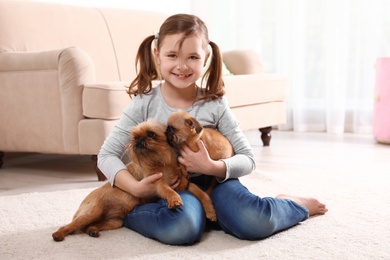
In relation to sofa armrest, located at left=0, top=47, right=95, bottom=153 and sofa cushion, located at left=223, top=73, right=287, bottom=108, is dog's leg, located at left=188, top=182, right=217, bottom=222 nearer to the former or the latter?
sofa armrest, located at left=0, top=47, right=95, bottom=153

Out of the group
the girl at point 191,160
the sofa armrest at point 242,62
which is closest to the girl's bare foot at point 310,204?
the girl at point 191,160

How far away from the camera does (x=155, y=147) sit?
5.32 ft

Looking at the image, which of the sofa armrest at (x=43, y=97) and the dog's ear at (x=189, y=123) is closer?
the dog's ear at (x=189, y=123)

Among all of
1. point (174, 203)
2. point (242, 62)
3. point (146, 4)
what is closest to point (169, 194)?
point (174, 203)

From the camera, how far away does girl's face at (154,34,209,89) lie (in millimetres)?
1770

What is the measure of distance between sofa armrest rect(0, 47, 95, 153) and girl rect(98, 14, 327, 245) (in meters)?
0.93

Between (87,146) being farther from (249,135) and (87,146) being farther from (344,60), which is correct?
(344,60)

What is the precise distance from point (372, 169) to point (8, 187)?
73.9 inches

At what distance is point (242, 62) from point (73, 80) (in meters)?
1.60

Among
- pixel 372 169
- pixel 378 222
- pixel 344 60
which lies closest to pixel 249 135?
pixel 344 60

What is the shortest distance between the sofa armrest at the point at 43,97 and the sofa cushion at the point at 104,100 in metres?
0.07

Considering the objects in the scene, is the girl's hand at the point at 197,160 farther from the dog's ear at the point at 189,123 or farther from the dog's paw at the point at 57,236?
the dog's paw at the point at 57,236

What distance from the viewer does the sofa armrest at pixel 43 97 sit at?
110 inches

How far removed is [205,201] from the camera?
1.75 m
